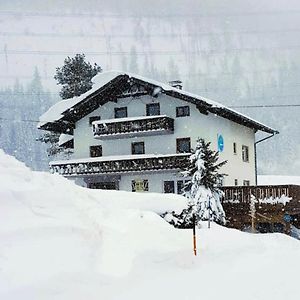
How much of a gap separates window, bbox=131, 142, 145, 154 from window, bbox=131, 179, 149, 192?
76.2 inches

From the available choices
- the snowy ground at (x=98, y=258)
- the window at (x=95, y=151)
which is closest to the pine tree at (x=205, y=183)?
the window at (x=95, y=151)

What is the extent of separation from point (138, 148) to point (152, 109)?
9.07 ft

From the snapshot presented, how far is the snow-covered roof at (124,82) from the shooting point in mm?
36116

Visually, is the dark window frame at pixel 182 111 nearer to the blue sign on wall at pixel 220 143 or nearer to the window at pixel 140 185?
the blue sign on wall at pixel 220 143


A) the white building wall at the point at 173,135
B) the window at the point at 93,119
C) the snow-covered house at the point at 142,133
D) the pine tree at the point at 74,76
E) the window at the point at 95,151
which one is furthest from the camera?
the pine tree at the point at 74,76

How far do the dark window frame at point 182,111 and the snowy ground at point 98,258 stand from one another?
24287 mm

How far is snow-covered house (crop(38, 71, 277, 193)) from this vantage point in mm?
36938

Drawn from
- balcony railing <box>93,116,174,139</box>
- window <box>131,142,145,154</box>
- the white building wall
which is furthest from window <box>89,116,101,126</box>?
window <box>131,142,145,154</box>

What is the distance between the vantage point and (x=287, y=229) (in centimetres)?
2989

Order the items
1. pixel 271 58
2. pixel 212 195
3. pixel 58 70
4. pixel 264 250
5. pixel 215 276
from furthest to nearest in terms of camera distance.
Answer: pixel 271 58 → pixel 58 70 → pixel 212 195 → pixel 264 250 → pixel 215 276

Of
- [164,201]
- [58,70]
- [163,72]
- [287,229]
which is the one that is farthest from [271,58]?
[164,201]

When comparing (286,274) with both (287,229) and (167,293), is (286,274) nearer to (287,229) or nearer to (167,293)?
(167,293)

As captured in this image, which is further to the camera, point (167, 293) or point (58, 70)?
point (58, 70)

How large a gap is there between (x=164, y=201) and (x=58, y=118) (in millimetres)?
25703
